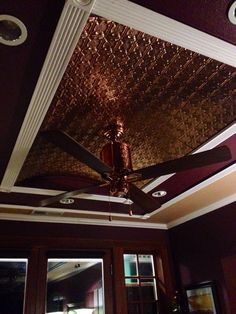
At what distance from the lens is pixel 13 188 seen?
9.16 feet

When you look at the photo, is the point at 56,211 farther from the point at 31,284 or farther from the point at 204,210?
the point at 204,210

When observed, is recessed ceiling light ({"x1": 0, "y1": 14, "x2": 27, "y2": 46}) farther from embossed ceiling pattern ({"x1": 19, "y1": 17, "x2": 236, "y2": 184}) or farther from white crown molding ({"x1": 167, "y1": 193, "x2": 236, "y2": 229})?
white crown molding ({"x1": 167, "y1": 193, "x2": 236, "y2": 229})

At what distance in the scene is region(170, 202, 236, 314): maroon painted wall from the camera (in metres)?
3.26

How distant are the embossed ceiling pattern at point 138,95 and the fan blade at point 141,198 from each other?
382 mm

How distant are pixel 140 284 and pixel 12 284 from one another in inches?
62.9

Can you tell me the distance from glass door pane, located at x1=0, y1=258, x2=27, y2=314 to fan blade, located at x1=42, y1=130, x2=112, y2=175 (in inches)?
84.8

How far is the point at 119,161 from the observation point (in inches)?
79.2

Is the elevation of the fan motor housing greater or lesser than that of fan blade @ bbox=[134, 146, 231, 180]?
greater

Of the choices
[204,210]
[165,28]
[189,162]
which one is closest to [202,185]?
[204,210]

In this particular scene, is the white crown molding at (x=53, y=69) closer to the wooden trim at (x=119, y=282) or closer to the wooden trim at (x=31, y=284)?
the wooden trim at (x=31, y=284)

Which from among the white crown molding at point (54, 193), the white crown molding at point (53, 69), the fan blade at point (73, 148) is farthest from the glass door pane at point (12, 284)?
the fan blade at point (73, 148)

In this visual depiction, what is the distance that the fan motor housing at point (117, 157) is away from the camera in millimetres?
1945

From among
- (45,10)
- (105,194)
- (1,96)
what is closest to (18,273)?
(105,194)

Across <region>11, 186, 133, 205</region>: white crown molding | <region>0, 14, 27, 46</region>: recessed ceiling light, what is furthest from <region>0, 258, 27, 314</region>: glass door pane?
<region>0, 14, 27, 46</region>: recessed ceiling light
